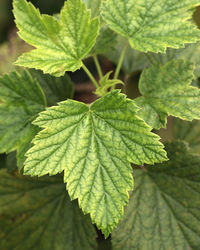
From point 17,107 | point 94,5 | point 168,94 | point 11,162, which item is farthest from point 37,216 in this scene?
point 94,5

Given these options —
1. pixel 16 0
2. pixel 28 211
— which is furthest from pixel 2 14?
pixel 28 211

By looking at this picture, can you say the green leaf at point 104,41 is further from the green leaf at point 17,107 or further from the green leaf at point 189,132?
the green leaf at point 189,132

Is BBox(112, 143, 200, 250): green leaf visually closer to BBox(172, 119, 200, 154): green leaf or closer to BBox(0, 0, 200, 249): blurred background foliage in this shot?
BBox(0, 0, 200, 249): blurred background foliage

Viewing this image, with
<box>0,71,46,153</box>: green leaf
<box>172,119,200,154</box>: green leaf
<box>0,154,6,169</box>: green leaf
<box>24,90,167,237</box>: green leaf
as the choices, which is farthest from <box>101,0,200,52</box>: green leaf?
<box>0,154,6,169</box>: green leaf

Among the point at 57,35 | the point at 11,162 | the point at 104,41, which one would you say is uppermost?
the point at 57,35

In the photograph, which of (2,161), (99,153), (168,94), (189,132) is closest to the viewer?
(99,153)

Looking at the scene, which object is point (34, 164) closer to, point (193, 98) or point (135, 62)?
point (193, 98)

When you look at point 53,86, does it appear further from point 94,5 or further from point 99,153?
point 99,153
